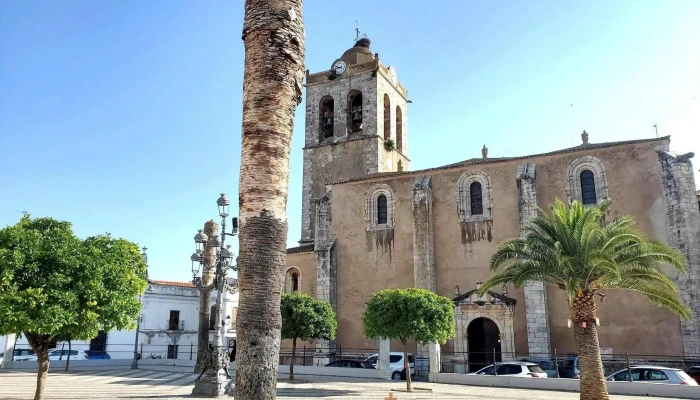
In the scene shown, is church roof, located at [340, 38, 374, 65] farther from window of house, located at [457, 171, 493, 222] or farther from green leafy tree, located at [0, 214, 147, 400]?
green leafy tree, located at [0, 214, 147, 400]

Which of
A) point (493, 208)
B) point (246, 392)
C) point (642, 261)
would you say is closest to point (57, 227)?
point (246, 392)

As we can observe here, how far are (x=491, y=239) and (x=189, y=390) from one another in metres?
13.5

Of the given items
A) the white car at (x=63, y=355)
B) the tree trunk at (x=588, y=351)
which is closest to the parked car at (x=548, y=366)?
the tree trunk at (x=588, y=351)

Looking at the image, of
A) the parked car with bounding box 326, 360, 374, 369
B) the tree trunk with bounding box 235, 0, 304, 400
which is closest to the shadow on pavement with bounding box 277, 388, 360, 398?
the parked car with bounding box 326, 360, 374, 369

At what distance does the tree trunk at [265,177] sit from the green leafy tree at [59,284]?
5.39m

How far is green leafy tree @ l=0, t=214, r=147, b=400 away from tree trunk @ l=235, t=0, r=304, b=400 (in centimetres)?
539

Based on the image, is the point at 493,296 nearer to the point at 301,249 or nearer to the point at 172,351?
the point at 301,249

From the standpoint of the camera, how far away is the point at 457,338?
22.2 metres

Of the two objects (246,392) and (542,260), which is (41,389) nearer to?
(246,392)

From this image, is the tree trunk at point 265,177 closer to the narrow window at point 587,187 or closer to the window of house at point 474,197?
the window of house at point 474,197

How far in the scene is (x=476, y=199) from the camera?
24.3 meters

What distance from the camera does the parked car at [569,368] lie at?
61.7ft

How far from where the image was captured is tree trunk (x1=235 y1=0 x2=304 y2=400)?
6.03 metres

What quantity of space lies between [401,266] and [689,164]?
39.4 ft
